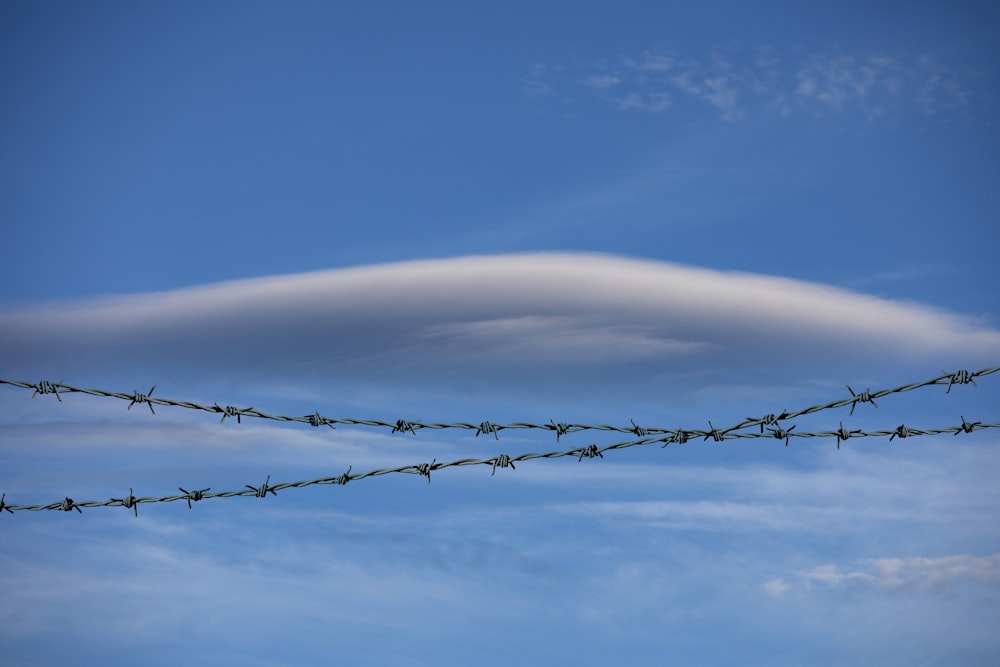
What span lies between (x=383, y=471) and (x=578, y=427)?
4.99ft

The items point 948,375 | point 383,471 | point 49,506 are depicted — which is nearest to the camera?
point 948,375

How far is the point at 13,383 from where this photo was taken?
962 centimetres

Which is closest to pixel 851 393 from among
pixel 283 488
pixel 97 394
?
pixel 283 488

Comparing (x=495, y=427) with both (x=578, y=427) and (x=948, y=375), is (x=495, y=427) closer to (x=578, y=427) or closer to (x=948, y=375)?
(x=578, y=427)

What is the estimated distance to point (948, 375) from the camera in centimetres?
859

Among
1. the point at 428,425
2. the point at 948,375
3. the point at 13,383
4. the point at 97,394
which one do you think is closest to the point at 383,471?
the point at 428,425

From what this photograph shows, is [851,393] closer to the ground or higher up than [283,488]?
higher up

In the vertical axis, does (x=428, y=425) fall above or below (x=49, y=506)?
above

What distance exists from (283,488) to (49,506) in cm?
206

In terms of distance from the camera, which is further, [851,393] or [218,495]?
[218,495]

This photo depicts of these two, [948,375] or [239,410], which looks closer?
[948,375]

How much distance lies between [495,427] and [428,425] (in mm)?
516

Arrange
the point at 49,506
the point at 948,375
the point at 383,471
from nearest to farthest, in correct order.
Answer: the point at 948,375, the point at 383,471, the point at 49,506

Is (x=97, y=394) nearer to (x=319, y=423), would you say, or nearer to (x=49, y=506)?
(x=49, y=506)
